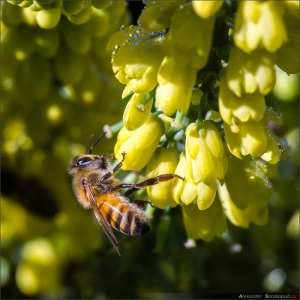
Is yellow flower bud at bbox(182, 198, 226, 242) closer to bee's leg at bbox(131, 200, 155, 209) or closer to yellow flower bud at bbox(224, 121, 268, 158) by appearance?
bee's leg at bbox(131, 200, 155, 209)

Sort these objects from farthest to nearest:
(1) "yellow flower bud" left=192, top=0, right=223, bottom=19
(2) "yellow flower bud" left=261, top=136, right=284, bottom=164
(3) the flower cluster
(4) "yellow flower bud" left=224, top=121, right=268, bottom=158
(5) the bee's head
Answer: (5) the bee's head, (2) "yellow flower bud" left=261, top=136, right=284, bottom=164, (4) "yellow flower bud" left=224, top=121, right=268, bottom=158, (3) the flower cluster, (1) "yellow flower bud" left=192, top=0, right=223, bottom=19

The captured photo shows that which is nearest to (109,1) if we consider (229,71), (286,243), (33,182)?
(229,71)

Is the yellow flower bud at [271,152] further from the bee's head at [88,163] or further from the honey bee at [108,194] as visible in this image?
the bee's head at [88,163]

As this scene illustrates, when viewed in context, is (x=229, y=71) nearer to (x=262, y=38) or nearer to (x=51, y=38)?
(x=262, y=38)

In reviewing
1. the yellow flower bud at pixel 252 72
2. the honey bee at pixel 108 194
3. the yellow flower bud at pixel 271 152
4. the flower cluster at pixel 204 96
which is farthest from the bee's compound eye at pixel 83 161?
the yellow flower bud at pixel 252 72

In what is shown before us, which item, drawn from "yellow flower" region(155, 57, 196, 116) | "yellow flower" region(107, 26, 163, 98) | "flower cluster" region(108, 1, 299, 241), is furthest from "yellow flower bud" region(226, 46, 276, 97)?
"yellow flower" region(107, 26, 163, 98)

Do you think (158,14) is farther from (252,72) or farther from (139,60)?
(252,72)
